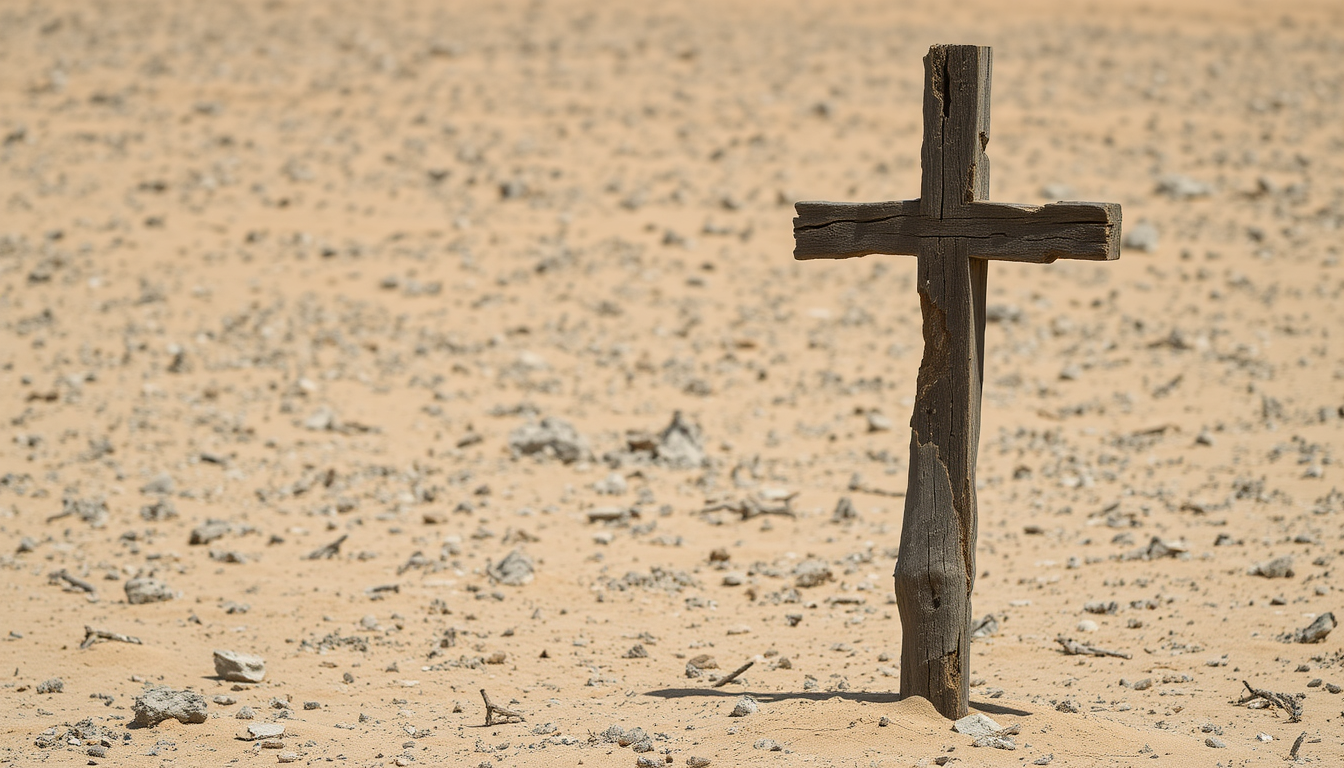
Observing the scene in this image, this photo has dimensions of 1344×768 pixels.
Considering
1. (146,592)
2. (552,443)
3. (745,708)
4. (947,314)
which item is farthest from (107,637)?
(947,314)

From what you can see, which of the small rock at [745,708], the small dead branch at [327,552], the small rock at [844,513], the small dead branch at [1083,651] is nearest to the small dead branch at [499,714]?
the small rock at [745,708]

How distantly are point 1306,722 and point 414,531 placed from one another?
5.51 meters

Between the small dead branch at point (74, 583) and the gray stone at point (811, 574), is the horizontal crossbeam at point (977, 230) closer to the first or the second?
the gray stone at point (811, 574)

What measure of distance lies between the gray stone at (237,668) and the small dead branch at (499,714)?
1.26 m

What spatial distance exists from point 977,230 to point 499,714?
3106 millimetres

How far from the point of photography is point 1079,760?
4.97 m

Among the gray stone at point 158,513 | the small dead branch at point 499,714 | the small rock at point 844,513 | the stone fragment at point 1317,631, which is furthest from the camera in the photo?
the small rock at point 844,513

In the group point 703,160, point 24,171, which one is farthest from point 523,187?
point 24,171

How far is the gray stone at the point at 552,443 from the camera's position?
9.95 meters

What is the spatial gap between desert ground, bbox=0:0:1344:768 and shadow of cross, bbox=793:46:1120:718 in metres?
0.41

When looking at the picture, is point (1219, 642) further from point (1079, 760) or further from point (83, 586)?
point (83, 586)

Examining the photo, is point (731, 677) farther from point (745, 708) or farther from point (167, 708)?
point (167, 708)

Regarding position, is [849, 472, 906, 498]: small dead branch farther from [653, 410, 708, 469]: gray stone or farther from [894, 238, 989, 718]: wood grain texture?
[894, 238, 989, 718]: wood grain texture

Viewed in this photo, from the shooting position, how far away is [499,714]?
5.94 meters
